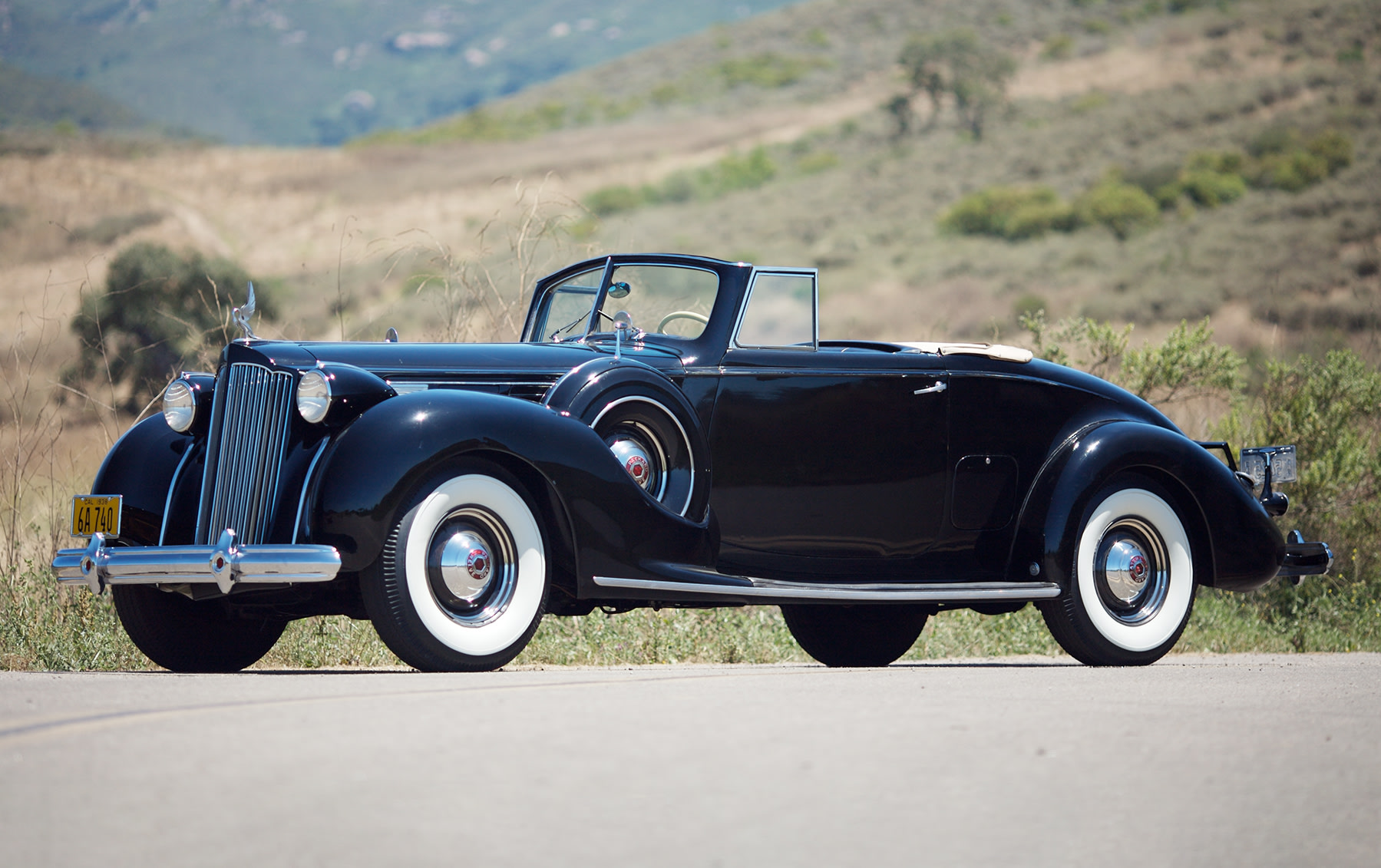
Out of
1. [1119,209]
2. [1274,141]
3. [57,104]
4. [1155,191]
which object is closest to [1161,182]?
[1155,191]

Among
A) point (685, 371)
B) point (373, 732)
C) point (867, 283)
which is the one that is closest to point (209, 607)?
point (685, 371)

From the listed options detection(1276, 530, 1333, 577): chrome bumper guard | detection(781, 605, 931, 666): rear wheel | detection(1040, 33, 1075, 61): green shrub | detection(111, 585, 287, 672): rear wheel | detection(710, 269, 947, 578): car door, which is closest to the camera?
detection(111, 585, 287, 672): rear wheel

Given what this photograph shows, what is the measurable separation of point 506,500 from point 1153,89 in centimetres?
6135

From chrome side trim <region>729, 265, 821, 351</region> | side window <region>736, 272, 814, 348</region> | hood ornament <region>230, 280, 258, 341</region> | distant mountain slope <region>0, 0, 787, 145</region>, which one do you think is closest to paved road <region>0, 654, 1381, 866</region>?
hood ornament <region>230, 280, 258, 341</region>

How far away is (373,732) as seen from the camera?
4.41m

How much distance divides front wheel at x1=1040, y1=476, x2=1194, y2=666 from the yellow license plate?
4.37m

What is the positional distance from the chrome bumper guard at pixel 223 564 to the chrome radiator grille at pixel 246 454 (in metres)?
0.23

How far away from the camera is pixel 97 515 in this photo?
264 inches

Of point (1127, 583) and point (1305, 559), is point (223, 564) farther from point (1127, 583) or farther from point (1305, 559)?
point (1305, 559)

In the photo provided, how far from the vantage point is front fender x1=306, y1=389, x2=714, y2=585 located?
5.94m

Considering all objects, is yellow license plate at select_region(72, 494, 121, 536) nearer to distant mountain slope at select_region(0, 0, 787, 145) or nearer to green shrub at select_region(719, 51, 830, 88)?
green shrub at select_region(719, 51, 830, 88)

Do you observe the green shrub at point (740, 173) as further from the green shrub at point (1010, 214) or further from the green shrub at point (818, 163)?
the green shrub at point (1010, 214)

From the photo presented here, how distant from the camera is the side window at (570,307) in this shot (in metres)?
8.31

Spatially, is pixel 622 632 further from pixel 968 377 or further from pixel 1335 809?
pixel 1335 809
